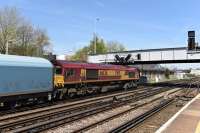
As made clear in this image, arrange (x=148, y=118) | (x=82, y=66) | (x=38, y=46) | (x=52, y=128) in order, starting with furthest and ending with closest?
(x=38, y=46) < (x=82, y=66) < (x=148, y=118) < (x=52, y=128)

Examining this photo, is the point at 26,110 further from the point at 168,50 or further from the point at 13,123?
the point at 168,50

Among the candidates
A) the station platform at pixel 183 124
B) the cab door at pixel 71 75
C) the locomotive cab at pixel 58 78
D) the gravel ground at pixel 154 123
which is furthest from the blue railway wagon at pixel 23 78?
the station platform at pixel 183 124

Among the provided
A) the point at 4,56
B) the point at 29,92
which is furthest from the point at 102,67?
the point at 4,56

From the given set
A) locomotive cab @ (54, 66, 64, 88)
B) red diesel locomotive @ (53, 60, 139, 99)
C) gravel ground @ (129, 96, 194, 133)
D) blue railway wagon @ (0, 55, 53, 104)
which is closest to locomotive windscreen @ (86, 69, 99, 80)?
red diesel locomotive @ (53, 60, 139, 99)

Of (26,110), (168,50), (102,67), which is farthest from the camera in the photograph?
(168,50)

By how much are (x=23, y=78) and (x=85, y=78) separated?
12112 mm

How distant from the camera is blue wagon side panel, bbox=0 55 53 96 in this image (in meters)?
21.4

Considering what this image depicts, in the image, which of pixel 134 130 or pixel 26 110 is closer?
pixel 134 130

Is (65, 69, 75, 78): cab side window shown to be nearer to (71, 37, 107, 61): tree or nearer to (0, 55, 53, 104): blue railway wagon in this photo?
(0, 55, 53, 104): blue railway wagon

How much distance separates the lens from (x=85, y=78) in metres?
34.8

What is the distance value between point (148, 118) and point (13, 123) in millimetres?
7729

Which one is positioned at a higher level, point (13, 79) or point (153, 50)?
point (153, 50)

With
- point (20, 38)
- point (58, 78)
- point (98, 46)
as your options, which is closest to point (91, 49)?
point (98, 46)

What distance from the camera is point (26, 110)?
74.9 ft
